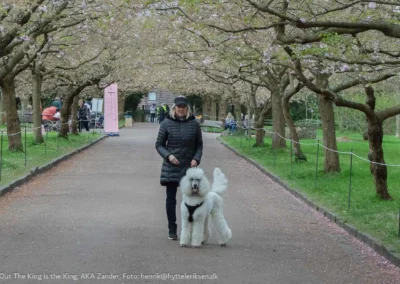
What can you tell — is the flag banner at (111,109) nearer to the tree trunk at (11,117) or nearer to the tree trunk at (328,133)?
the tree trunk at (11,117)

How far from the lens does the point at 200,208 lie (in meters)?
8.80

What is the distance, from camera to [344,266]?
27.2 feet

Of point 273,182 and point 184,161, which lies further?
point 273,182

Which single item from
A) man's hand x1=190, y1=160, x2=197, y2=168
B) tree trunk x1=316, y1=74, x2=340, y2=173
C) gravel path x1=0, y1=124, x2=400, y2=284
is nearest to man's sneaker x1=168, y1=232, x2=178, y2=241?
gravel path x1=0, y1=124, x2=400, y2=284

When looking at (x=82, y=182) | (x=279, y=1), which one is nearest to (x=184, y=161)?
(x=279, y=1)

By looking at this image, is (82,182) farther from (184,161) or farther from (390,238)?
(390,238)

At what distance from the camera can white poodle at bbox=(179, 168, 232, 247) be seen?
8680mm

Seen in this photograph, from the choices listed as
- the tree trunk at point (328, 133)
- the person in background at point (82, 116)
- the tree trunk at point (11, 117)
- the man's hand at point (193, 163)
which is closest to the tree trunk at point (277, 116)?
the tree trunk at point (328, 133)

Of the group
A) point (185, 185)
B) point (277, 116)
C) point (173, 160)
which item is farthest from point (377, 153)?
point (277, 116)

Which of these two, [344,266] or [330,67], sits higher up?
[330,67]

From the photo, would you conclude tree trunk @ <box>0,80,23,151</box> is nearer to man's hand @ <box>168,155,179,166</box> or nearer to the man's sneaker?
the man's sneaker

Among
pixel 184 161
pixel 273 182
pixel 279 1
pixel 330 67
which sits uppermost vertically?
pixel 279 1

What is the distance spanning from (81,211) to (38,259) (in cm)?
404

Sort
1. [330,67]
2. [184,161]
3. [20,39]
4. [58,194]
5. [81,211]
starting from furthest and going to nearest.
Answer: [20,39] < [330,67] < [58,194] < [81,211] < [184,161]
